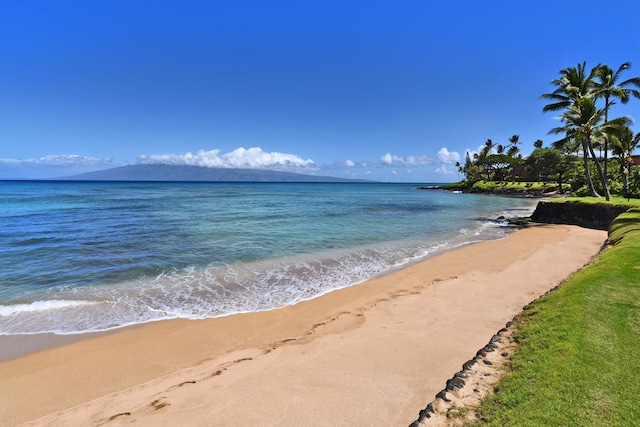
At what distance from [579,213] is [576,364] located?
82.5 ft

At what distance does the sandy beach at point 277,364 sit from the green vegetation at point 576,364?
113 cm

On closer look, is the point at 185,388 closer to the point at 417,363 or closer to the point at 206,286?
the point at 417,363

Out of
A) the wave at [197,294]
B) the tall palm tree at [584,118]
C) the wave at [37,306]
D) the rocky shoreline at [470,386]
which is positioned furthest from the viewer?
the tall palm tree at [584,118]

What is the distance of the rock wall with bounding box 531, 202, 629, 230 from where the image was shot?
21.1 meters

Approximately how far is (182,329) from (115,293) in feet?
13.6

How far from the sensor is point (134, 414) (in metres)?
4.68

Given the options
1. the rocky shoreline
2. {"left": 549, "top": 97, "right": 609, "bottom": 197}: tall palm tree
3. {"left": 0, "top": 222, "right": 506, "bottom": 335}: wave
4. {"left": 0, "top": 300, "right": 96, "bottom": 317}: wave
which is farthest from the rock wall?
{"left": 0, "top": 300, "right": 96, "bottom": 317}: wave

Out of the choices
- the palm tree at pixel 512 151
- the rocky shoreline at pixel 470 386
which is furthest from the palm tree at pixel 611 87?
the palm tree at pixel 512 151

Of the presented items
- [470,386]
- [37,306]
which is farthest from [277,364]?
[37,306]

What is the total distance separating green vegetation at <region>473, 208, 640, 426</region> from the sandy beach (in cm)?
113

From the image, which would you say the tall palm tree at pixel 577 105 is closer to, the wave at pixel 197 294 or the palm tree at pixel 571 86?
the palm tree at pixel 571 86

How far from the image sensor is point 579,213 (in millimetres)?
23641

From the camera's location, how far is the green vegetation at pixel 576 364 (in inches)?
132

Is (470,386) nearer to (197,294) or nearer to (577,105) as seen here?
(197,294)
